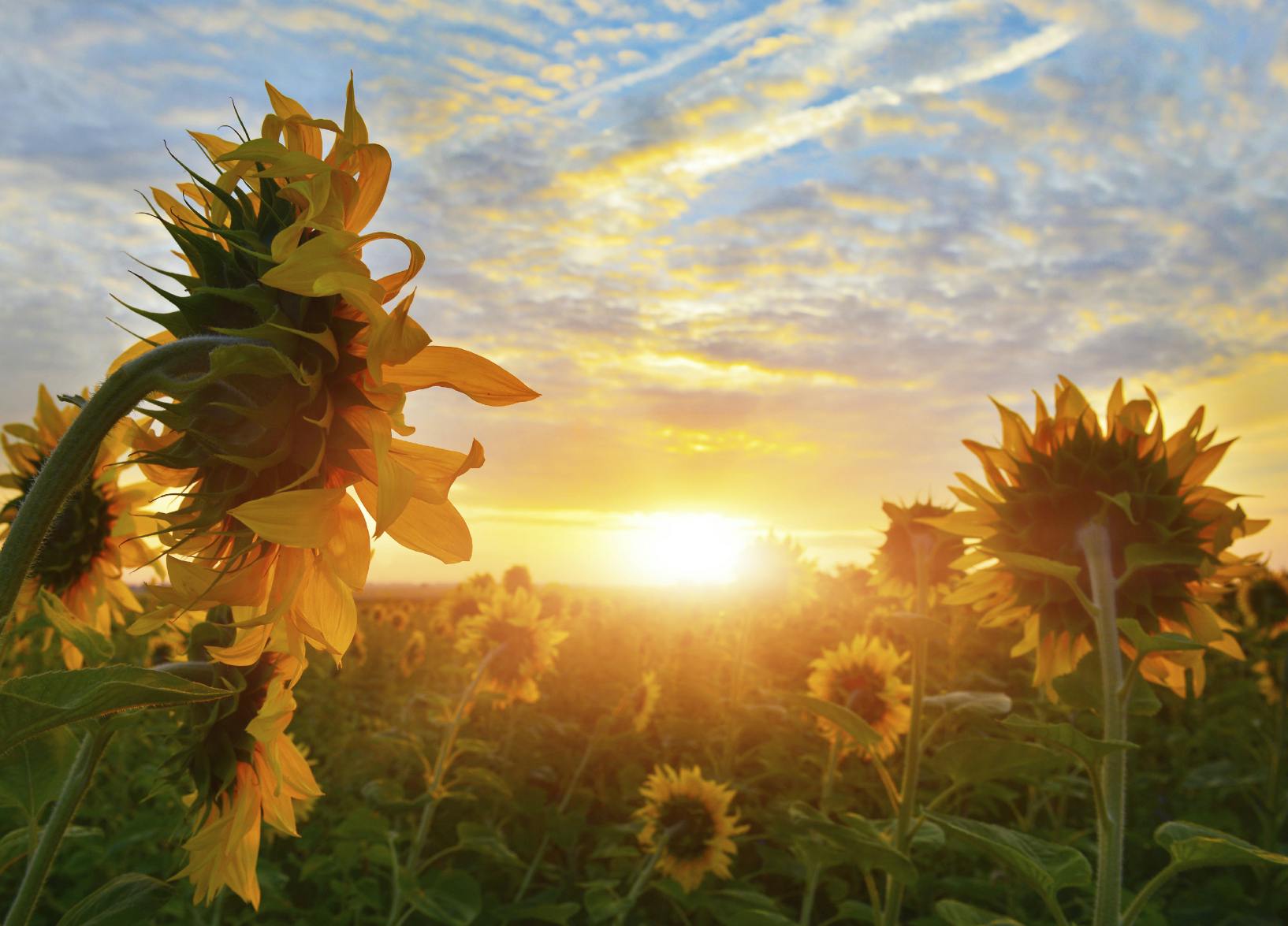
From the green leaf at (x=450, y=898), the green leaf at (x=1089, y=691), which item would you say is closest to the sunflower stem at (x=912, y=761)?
the green leaf at (x=1089, y=691)

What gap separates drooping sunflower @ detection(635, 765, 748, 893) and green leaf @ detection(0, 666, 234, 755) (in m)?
2.98

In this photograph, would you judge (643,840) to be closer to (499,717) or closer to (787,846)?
(787,846)

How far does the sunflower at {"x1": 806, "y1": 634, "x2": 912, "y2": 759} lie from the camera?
4199 mm

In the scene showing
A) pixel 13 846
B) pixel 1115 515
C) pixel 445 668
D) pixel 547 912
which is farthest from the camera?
pixel 445 668

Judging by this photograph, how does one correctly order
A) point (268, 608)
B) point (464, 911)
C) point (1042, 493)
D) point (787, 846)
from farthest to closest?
point (787, 846)
point (464, 911)
point (1042, 493)
point (268, 608)

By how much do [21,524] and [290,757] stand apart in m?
0.79

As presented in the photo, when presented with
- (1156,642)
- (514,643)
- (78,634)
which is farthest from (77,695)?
(514,643)

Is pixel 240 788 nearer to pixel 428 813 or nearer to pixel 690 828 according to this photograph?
pixel 428 813

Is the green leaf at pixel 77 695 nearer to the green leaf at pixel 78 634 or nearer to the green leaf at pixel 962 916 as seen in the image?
the green leaf at pixel 78 634

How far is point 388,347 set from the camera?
39.4 inches

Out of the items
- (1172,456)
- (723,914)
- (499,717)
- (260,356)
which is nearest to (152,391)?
(260,356)

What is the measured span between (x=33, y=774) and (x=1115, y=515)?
2.15 metres

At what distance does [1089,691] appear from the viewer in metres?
1.85

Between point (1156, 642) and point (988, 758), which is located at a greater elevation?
point (1156, 642)
